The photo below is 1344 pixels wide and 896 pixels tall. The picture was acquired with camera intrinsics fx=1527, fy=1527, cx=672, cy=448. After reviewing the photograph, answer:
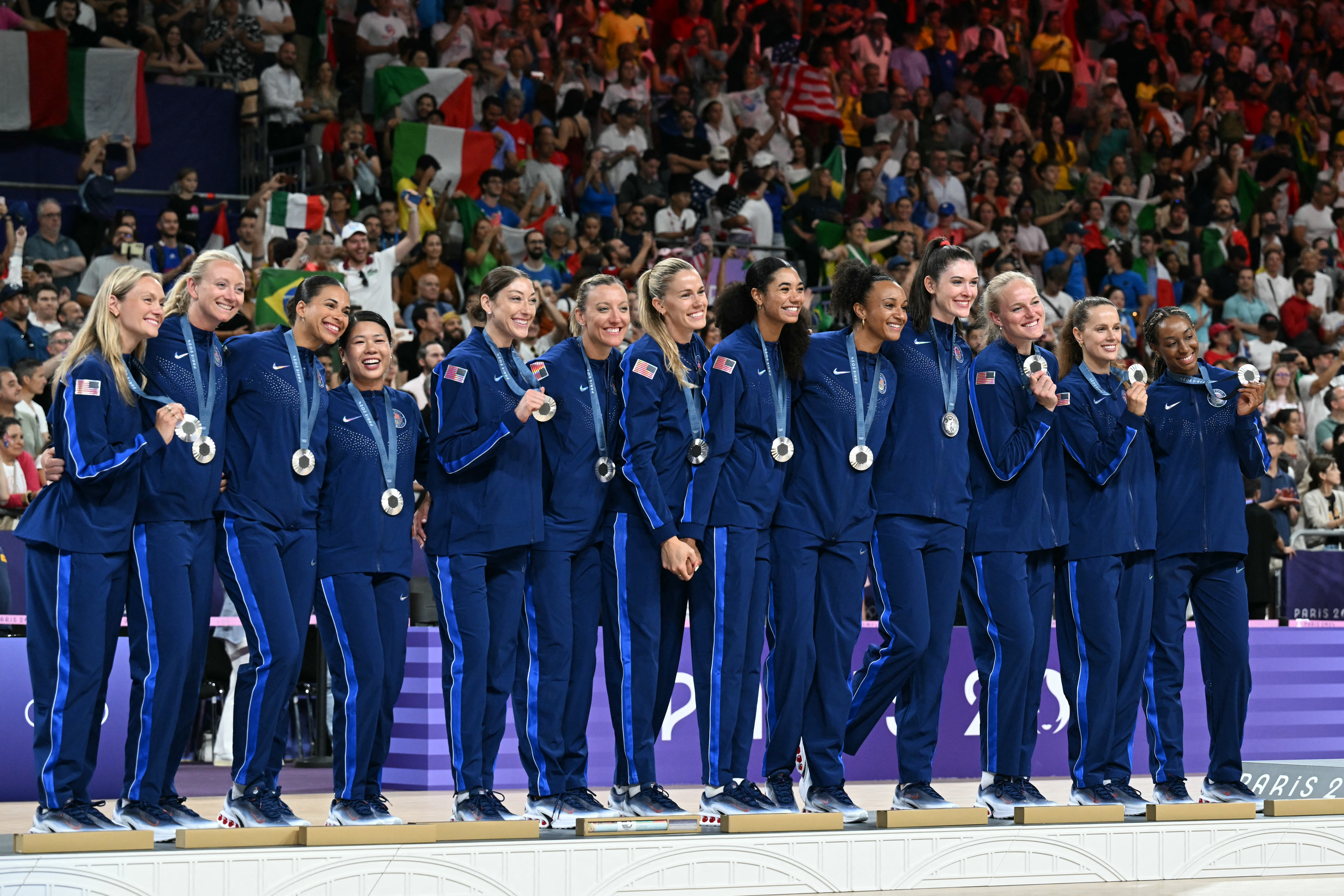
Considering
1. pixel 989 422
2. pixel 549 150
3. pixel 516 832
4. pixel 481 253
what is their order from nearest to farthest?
pixel 516 832, pixel 989 422, pixel 481 253, pixel 549 150

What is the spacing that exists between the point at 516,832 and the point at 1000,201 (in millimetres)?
12815

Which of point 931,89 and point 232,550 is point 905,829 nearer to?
point 232,550

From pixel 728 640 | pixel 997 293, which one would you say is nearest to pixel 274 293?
pixel 997 293

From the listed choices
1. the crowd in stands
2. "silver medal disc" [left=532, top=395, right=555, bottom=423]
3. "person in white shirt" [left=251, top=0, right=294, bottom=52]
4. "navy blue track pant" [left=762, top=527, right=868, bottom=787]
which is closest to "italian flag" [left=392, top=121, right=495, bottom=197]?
the crowd in stands

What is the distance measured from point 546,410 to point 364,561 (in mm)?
846

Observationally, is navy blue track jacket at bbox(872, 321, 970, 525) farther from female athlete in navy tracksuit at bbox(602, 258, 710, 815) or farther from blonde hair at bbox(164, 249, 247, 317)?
blonde hair at bbox(164, 249, 247, 317)

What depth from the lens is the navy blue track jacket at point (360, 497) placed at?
5.47m

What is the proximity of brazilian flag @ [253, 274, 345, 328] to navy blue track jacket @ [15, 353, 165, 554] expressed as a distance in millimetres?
6100

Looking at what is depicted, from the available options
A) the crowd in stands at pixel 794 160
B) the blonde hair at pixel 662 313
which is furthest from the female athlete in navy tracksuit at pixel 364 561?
the crowd in stands at pixel 794 160

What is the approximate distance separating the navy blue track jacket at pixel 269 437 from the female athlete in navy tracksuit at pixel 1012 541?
2.56 metres

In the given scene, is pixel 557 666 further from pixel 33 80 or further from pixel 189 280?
pixel 33 80

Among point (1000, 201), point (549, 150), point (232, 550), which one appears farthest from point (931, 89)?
point (232, 550)

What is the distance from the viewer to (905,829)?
5.50 m

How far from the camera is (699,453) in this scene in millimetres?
5688
